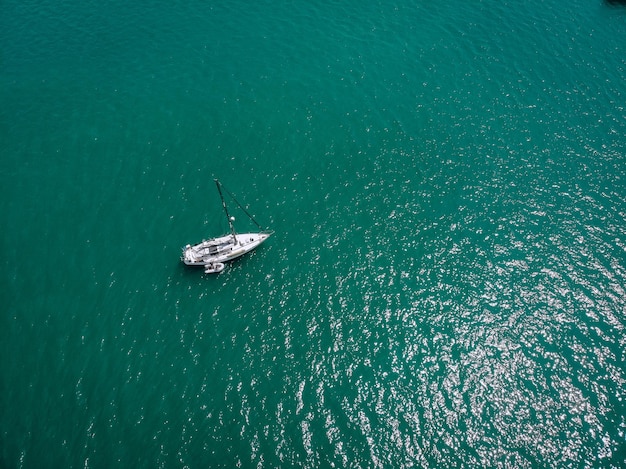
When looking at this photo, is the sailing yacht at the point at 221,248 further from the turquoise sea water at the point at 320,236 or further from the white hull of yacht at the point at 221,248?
the turquoise sea water at the point at 320,236

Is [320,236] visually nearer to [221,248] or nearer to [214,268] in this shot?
[221,248]

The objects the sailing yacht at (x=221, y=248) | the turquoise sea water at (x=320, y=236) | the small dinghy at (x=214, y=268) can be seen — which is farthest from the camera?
the sailing yacht at (x=221, y=248)

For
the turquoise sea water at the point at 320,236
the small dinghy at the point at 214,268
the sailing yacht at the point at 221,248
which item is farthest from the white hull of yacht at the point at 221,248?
the turquoise sea water at the point at 320,236

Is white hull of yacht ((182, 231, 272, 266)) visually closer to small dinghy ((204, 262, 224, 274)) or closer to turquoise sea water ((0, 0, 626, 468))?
small dinghy ((204, 262, 224, 274))

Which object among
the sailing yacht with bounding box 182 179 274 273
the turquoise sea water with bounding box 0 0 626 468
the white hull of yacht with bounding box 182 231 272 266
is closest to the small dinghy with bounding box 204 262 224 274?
the sailing yacht with bounding box 182 179 274 273

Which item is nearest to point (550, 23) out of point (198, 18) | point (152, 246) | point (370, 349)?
point (198, 18)

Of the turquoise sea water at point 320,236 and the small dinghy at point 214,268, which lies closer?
the turquoise sea water at point 320,236
